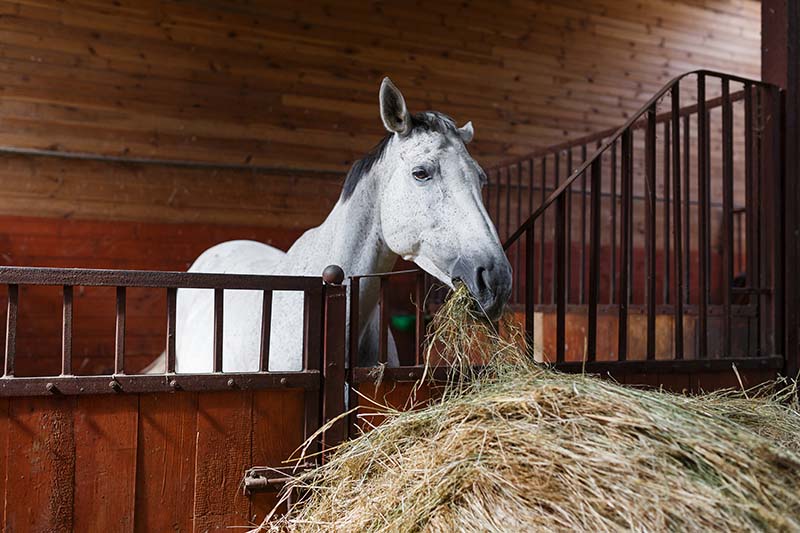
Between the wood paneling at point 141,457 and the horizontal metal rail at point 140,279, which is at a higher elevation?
the horizontal metal rail at point 140,279

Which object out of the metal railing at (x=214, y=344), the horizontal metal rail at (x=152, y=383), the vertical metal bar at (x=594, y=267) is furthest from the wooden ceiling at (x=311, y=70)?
the horizontal metal rail at (x=152, y=383)

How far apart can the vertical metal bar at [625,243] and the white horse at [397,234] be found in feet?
1.96

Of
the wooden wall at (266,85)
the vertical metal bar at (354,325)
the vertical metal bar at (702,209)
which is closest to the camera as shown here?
the vertical metal bar at (354,325)

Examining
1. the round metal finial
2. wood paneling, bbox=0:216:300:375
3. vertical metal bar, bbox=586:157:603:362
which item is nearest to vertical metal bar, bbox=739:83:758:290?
vertical metal bar, bbox=586:157:603:362

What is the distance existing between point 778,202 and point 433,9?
3.42 m

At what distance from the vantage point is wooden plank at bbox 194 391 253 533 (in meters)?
1.40

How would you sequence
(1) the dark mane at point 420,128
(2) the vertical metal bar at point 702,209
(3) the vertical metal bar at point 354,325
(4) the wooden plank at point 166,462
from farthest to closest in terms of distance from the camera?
(2) the vertical metal bar at point 702,209
(1) the dark mane at point 420,128
(3) the vertical metal bar at point 354,325
(4) the wooden plank at point 166,462

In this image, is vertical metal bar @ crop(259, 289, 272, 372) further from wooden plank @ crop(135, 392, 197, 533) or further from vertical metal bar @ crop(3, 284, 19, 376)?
vertical metal bar @ crop(3, 284, 19, 376)

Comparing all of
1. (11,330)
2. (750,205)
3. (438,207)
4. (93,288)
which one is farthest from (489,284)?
(93,288)

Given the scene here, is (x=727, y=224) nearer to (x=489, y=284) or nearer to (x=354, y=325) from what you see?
(x=489, y=284)

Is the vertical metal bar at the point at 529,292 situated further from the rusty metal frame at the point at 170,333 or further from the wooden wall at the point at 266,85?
the wooden wall at the point at 266,85

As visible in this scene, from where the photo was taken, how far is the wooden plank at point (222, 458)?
1.40m

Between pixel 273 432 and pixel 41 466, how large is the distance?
0.46 metres

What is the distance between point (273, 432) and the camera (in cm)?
148
